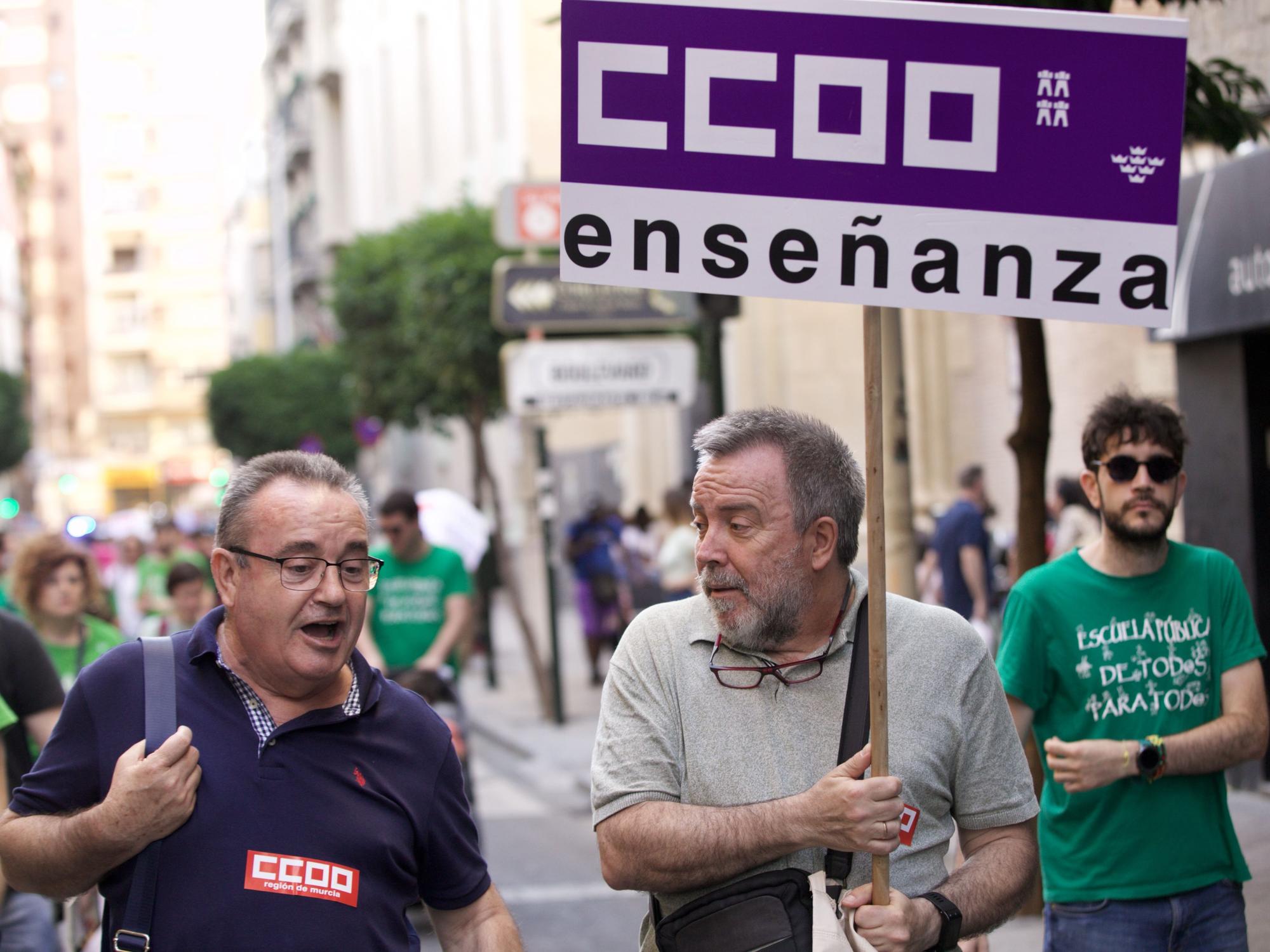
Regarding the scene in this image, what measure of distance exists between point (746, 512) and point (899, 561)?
388 centimetres

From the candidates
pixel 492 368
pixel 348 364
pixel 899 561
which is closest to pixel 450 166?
pixel 348 364

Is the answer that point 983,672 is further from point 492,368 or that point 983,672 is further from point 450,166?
point 450,166

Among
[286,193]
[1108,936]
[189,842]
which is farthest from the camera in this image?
[286,193]

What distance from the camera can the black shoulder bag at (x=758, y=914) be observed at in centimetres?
294

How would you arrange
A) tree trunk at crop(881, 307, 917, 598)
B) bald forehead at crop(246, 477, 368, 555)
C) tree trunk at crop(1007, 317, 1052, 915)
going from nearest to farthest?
bald forehead at crop(246, 477, 368, 555) → tree trunk at crop(1007, 317, 1052, 915) → tree trunk at crop(881, 307, 917, 598)

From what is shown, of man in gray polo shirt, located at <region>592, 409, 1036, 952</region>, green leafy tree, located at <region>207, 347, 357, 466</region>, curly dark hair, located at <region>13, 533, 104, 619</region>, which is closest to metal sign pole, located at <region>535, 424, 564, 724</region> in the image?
curly dark hair, located at <region>13, 533, 104, 619</region>

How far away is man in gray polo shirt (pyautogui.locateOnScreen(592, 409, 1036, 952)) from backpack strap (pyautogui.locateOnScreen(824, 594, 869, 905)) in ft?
0.09

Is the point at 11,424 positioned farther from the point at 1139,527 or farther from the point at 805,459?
the point at 805,459

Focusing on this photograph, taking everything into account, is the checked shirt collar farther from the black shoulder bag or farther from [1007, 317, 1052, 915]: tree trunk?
[1007, 317, 1052, 915]: tree trunk

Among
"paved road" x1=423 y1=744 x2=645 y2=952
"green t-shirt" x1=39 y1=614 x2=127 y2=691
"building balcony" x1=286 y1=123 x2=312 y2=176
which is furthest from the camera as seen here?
"building balcony" x1=286 y1=123 x2=312 y2=176

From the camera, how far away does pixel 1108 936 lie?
4.19m

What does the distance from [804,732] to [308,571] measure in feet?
3.09

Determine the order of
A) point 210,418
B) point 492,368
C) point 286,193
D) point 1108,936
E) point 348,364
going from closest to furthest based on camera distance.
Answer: point 1108,936 → point 492,368 → point 348,364 → point 210,418 → point 286,193

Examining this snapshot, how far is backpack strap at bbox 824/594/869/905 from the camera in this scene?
3.00 m
